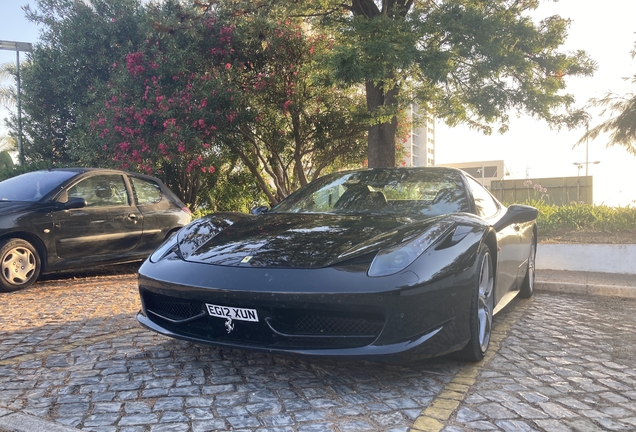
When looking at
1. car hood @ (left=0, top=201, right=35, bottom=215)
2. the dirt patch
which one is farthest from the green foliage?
car hood @ (left=0, top=201, right=35, bottom=215)

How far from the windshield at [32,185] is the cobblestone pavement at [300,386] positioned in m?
2.26

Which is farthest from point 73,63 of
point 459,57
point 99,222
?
point 459,57

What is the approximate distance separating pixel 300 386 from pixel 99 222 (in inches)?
169

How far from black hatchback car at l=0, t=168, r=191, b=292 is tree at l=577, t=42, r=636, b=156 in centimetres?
772

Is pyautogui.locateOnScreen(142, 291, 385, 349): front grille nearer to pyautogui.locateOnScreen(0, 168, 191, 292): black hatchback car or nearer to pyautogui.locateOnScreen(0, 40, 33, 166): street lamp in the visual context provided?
pyautogui.locateOnScreen(0, 168, 191, 292): black hatchback car

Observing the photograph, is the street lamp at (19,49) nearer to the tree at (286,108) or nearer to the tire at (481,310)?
the tree at (286,108)

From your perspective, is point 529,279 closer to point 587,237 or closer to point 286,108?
point 587,237

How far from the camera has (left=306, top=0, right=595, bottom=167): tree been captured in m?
7.50

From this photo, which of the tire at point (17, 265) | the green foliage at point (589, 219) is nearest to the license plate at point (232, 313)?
the tire at point (17, 265)

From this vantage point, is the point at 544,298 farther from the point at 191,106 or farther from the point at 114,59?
the point at 114,59

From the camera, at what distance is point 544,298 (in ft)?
18.7

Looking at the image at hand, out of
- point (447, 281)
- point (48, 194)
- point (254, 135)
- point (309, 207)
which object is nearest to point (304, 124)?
point (254, 135)

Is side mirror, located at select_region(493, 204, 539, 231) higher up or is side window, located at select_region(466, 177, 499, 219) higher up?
side window, located at select_region(466, 177, 499, 219)

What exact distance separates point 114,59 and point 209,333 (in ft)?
31.4
